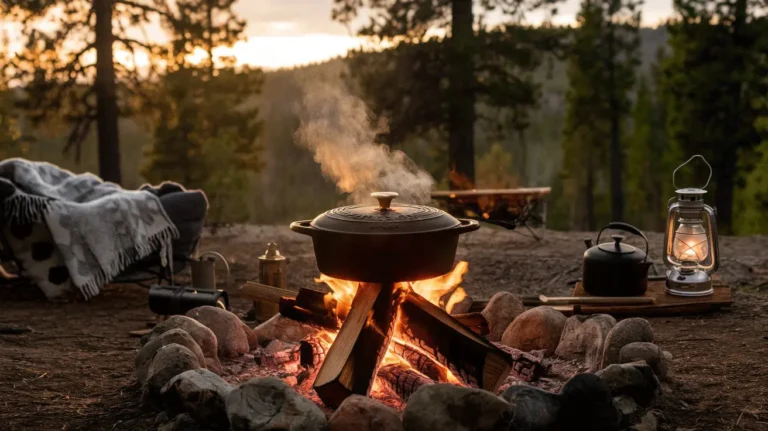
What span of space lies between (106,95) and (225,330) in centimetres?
823

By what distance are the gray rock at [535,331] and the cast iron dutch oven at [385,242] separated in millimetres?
842

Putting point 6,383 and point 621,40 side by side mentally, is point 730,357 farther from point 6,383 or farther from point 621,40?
point 621,40

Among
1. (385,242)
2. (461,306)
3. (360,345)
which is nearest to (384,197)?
(385,242)

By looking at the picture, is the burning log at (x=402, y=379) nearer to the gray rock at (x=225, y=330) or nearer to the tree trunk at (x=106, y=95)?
the gray rock at (x=225, y=330)

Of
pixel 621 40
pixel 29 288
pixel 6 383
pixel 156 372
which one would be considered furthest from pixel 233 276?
pixel 621 40

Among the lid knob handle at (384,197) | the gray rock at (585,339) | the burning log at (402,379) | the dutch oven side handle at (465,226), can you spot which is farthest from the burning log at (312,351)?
the gray rock at (585,339)

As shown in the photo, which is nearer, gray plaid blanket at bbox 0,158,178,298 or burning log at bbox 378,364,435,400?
burning log at bbox 378,364,435,400

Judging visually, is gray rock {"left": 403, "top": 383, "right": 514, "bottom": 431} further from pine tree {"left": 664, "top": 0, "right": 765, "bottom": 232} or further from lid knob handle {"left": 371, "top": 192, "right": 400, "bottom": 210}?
pine tree {"left": 664, "top": 0, "right": 765, "bottom": 232}

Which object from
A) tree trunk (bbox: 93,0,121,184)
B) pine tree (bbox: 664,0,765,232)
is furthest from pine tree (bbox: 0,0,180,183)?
pine tree (bbox: 664,0,765,232)

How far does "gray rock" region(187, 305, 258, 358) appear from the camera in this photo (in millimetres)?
4391

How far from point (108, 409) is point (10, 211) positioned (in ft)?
12.1

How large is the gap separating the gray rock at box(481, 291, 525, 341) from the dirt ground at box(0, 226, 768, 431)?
3.05 ft

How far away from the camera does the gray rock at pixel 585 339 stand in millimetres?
4148

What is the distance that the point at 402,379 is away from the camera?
372cm
